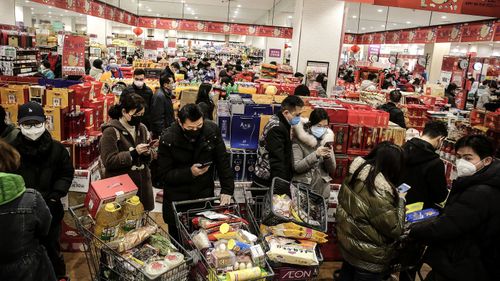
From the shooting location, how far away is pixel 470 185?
2.47m

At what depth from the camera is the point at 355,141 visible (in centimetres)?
450

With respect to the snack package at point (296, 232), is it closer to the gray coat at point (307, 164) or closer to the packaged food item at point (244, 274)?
the packaged food item at point (244, 274)

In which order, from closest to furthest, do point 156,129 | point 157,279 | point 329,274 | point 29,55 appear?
point 157,279, point 329,274, point 156,129, point 29,55

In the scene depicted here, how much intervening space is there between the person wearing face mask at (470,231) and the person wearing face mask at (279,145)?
54.1 inches

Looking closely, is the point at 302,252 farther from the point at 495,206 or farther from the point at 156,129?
the point at 156,129

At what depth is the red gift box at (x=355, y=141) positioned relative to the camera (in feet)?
14.6

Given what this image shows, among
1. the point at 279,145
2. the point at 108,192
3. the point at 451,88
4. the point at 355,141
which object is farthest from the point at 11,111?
the point at 451,88

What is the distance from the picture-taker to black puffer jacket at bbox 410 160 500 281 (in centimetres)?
239

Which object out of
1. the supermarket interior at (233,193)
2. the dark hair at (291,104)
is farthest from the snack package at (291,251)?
the dark hair at (291,104)

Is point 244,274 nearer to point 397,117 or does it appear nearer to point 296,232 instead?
point 296,232

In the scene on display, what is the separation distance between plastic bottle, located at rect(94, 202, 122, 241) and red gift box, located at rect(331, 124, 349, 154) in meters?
2.61

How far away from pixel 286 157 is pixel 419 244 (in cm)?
135

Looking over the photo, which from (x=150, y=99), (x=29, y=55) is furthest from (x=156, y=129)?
(x=29, y=55)

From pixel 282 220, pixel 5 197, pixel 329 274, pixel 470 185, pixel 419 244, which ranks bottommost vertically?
pixel 329 274
